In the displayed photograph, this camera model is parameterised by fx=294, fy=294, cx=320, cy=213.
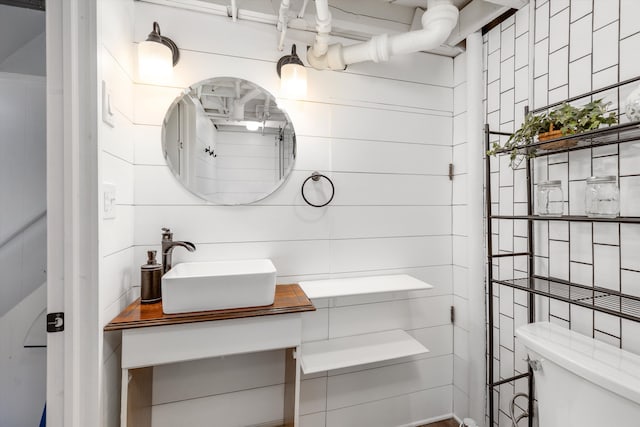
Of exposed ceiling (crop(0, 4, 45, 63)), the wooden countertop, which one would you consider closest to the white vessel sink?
the wooden countertop

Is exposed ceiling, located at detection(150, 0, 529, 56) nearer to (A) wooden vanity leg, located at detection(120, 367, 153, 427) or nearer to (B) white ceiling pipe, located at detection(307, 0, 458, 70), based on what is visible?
(B) white ceiling pipe, located at detection(307, 0, 458, 70)

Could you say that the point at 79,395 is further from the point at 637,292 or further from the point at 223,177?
the point at 637,292

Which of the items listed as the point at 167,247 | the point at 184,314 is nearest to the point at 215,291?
the point at 184,314

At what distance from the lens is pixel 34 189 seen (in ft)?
3.46

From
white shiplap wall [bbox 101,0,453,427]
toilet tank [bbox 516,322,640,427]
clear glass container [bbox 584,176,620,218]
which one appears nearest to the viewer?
toilet tank [bbox 516,322,640,427]

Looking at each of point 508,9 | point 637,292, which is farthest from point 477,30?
point 637,292

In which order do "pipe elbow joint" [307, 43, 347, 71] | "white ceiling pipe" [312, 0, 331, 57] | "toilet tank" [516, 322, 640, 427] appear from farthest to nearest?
"pipe elbow joint" [307, 43, 347, 71]
"white ceiling pipe" [312, 0, 331, 57]
"toilet tank" [516, 322, 640, 427]

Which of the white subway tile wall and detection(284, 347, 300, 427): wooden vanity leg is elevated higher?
the white subway tile wall

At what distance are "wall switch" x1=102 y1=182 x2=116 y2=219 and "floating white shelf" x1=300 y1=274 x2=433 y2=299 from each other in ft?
2.80

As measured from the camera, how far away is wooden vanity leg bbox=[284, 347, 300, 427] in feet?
4.06

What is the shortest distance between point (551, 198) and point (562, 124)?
0.30 metres

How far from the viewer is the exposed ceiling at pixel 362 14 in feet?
4.60

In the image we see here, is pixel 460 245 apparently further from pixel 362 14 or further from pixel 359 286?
pixel 362 14

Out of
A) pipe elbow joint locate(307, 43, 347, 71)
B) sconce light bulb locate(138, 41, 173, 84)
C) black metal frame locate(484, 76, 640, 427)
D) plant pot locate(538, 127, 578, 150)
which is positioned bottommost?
black metal frame locate(484, 76, 640, 427)
